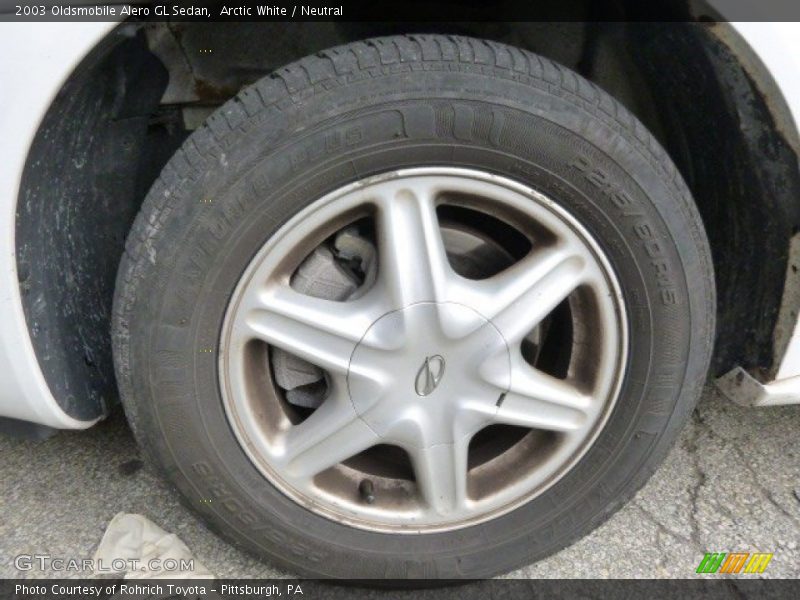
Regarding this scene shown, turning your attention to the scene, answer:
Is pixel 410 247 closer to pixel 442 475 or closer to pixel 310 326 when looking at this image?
pixel 310 326

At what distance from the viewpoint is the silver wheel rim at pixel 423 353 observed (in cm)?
142

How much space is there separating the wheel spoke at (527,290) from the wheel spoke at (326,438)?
0.34 metres

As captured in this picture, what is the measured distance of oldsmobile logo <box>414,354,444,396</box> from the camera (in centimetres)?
148

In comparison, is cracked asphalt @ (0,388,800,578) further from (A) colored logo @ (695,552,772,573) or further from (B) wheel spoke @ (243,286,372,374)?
(B) wheel spoke @ (243,286,372,374)

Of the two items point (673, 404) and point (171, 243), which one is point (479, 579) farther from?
point (171, 243)

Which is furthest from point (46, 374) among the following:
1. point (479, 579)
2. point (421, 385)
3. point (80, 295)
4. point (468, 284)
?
point (479, 579)

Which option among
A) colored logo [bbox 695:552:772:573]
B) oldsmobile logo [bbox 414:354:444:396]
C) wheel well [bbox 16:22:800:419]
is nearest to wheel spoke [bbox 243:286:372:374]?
oldsmobile logo [bbox 414:354:444:396]

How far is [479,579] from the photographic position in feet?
5.49

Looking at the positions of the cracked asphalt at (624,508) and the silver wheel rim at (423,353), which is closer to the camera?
the silver wheel rim at (423,353)

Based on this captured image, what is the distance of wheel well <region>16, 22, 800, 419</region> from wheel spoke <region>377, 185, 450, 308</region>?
50cm

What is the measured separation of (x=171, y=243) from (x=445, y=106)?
56cm

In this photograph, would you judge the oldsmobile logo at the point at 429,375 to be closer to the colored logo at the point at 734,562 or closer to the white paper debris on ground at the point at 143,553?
the white paper debris on ground at the point at 143,553

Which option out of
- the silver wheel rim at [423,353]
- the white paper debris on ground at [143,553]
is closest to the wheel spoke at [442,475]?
the silver wheel rim at [423,353]

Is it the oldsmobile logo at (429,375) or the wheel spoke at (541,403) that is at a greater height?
the oldsmobile logo at (429,375)
